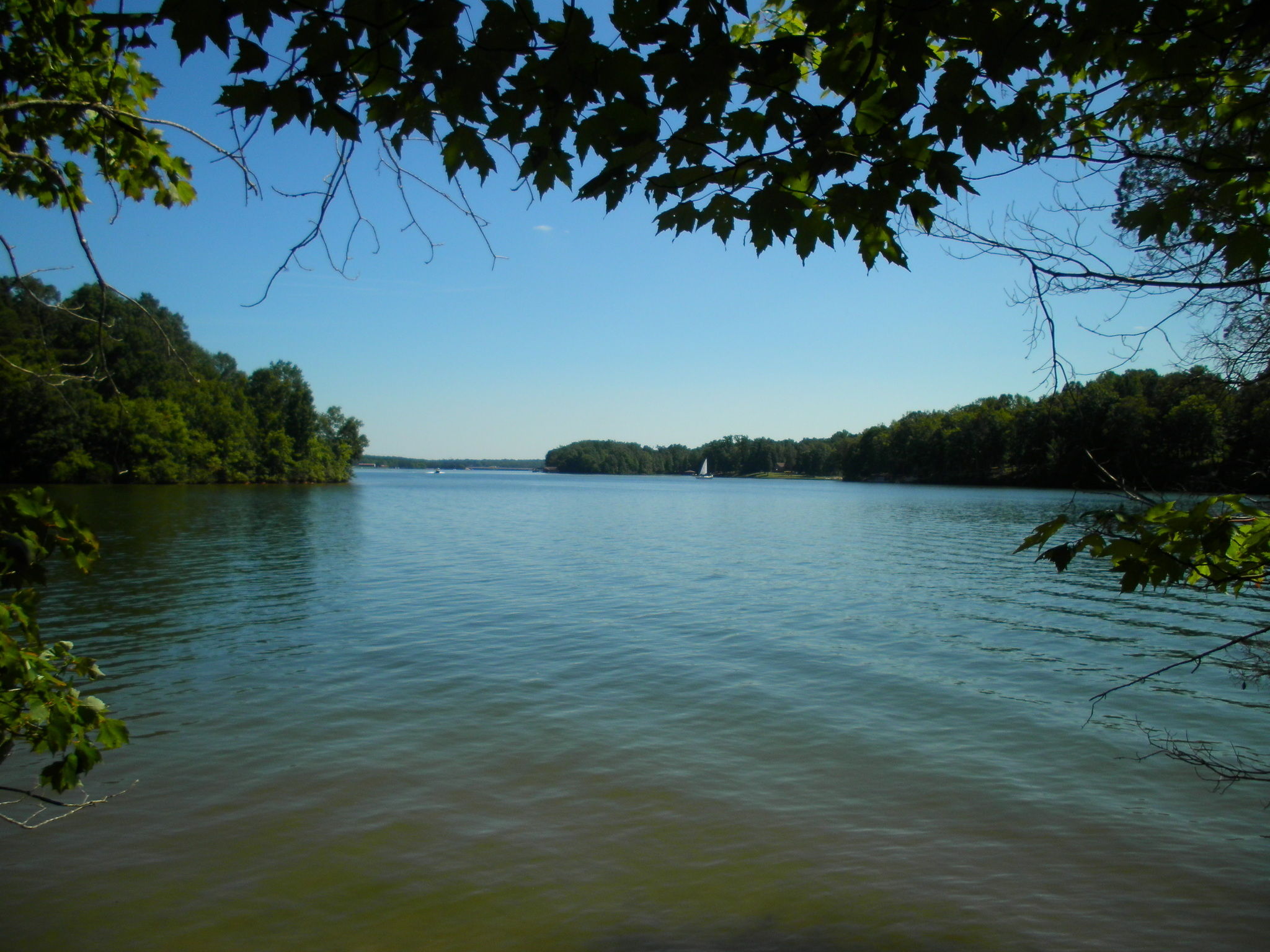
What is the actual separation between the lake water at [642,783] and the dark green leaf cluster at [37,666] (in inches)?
71.6

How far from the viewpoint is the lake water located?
4.94 m

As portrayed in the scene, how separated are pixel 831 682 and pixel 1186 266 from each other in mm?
7695

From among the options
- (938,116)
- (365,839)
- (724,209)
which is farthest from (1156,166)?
(365,839)

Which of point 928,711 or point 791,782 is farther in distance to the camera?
point 928,711

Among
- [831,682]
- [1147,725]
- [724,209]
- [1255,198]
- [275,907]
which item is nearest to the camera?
[724,209]

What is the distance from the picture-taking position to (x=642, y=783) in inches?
275

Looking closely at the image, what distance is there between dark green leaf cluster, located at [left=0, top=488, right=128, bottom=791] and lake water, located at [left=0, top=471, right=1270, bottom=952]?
Result: 71.6 inches

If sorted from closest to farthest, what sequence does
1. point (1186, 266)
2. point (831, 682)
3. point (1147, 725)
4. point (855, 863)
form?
point (1186, 266) → point (855, 863) → point (1147, 725) → point (831, 682)

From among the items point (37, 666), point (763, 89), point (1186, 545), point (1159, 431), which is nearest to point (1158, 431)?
point (1159, 431)

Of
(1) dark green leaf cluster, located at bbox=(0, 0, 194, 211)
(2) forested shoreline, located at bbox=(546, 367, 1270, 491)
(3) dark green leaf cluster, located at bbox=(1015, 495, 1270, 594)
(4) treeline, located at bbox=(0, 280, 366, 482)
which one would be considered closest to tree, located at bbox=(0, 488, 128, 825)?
(1) dark green leaf cluster, located at bbox=(0, 0, 194, 211)

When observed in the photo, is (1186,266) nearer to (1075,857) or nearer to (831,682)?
(1075,857)

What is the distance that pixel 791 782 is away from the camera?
704 cm

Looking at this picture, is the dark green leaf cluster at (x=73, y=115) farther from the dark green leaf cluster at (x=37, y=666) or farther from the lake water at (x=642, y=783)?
the lake water at (x=642, y=783)

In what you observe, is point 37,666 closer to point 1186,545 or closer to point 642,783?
point 642,783
